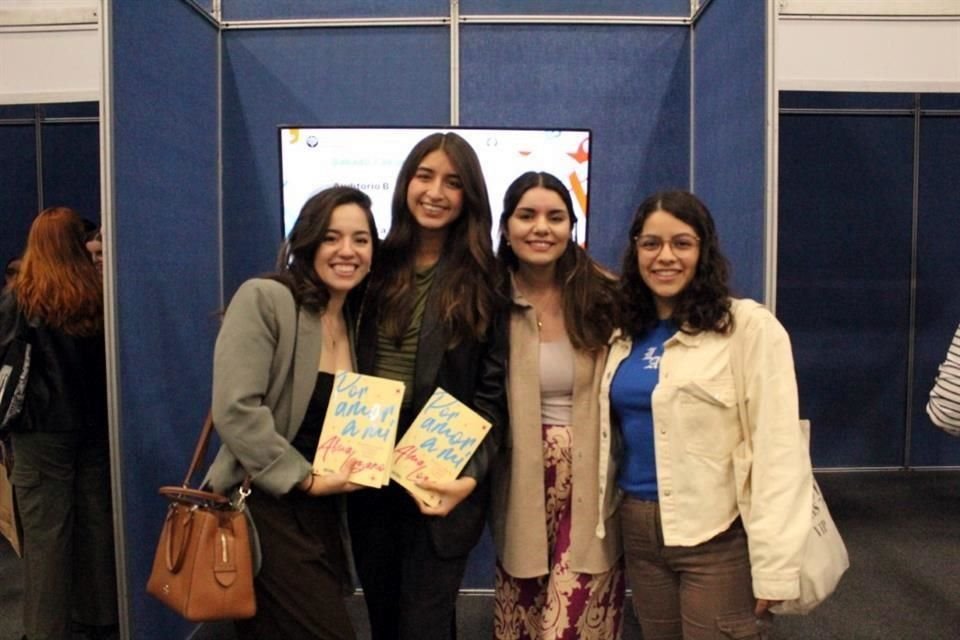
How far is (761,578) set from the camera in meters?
1.47

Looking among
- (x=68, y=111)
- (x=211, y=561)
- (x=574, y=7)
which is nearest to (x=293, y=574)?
(x=211, y=561)

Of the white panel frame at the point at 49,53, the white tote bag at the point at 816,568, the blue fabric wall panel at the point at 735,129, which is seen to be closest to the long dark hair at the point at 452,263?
the white tote bag at the point at 816,568

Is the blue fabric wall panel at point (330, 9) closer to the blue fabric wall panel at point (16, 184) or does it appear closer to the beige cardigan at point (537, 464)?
the beige cardigan at point (537, 464)

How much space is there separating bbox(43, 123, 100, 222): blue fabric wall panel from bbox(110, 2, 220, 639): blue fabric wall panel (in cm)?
198

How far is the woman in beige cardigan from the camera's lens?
1.68m

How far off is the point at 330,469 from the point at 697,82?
7.71ft

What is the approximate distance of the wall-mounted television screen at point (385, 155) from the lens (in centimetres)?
294

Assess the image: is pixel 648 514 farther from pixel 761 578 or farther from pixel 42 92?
pixel 42 92

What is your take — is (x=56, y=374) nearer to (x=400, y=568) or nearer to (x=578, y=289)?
(x=400, y=568)

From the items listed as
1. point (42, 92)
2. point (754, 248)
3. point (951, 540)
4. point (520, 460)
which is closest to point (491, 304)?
point (520, 460)

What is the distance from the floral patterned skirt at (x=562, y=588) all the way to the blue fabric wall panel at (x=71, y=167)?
3.90 metres

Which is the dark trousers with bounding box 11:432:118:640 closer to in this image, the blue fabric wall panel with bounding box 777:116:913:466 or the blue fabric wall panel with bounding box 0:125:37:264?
the blue fabric wall panel with bounding box 0:125:37:264

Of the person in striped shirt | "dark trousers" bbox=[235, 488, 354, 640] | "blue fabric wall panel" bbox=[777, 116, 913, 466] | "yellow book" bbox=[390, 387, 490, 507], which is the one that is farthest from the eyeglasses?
"blue fabric wall panel" bbox=[777, 116, 913, 466]

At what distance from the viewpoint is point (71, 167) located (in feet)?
14.7
